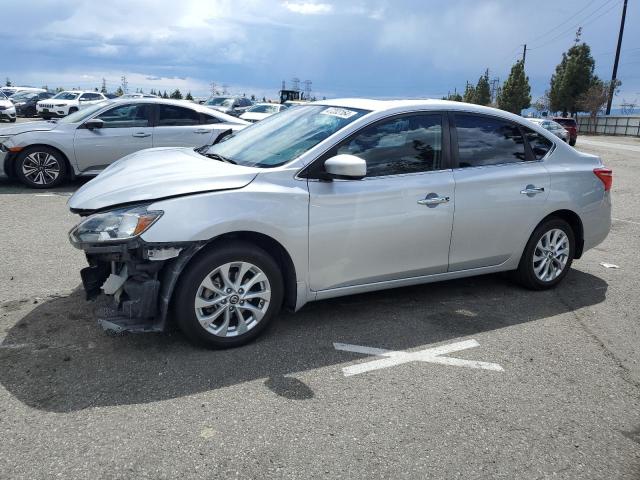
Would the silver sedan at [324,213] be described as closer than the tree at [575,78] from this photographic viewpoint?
Yes

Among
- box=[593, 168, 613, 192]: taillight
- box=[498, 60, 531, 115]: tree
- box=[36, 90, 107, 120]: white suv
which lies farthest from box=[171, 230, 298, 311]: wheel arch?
box=[498, 60, 531, 115]: tree

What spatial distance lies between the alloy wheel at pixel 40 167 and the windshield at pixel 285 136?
578cm

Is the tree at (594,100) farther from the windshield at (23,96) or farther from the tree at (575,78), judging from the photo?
the windshield at (23,96)

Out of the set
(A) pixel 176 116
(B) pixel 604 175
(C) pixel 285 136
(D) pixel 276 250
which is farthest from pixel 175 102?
(B) pixel 604 175

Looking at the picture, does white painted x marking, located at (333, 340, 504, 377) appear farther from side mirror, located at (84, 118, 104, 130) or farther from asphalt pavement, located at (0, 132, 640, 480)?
side mirror, located at (84, 118, 104, 130)

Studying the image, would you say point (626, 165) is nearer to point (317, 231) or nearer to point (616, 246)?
point (616, 246)

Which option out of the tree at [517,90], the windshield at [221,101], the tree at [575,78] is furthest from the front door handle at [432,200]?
the tree at [517,90]

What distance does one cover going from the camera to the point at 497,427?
320 cm

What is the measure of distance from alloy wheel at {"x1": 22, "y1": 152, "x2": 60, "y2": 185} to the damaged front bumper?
6.72 metres

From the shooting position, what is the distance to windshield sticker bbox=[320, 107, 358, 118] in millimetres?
4461

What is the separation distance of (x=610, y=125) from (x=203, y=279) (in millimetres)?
54969

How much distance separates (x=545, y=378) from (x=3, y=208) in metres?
7.46

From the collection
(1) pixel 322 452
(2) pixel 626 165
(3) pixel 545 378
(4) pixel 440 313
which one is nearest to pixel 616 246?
(4) pixel 440 313

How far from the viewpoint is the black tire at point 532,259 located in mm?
5219
